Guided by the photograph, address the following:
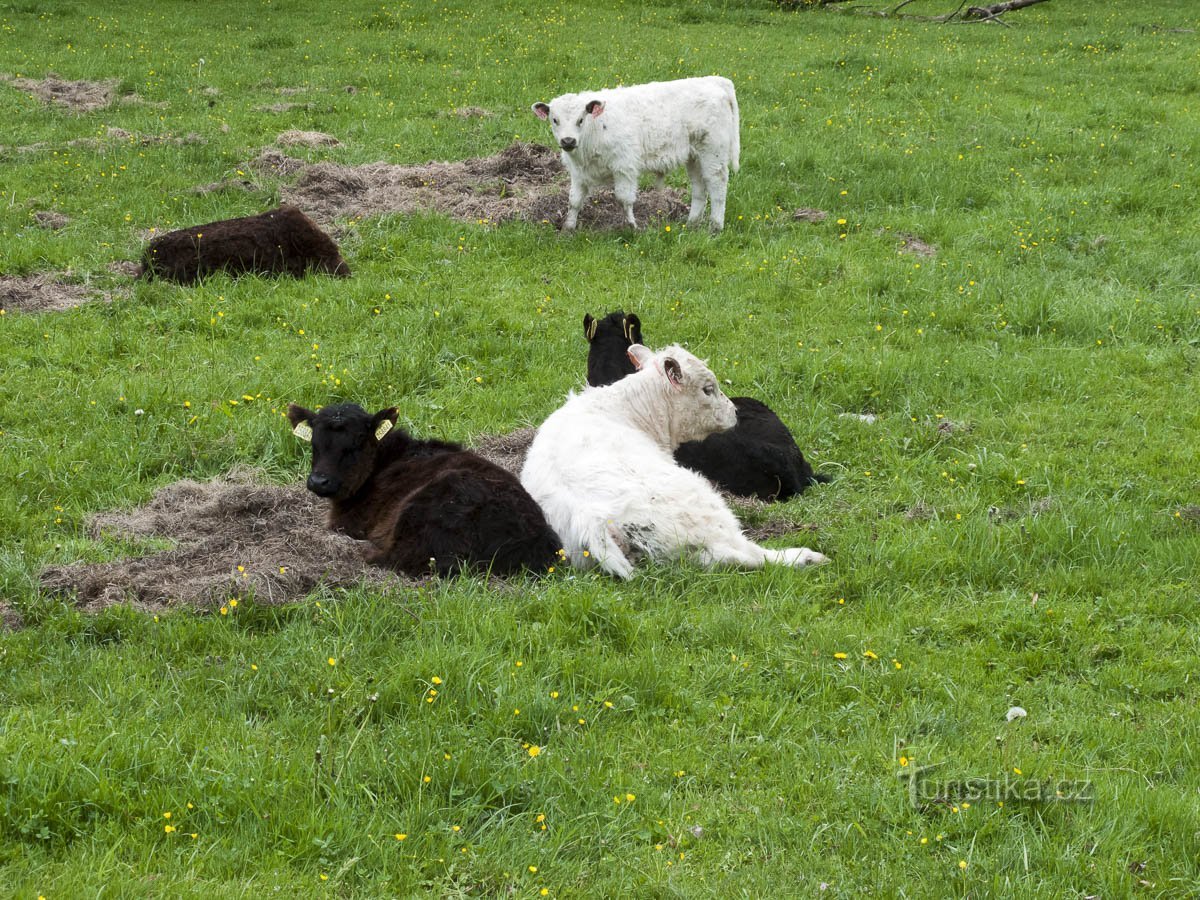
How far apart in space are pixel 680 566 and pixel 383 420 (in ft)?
7.16

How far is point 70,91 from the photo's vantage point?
2012 centimetres

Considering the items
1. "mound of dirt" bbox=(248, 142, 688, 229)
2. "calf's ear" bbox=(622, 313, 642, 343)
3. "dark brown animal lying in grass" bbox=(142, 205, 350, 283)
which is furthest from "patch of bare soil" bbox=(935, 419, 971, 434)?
"dark brown animal lying in grass" bbox=(142, 205, 350, 283)

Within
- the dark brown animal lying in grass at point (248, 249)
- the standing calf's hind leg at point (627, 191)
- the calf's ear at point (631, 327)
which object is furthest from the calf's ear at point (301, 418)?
the standing calf's hind leg at point (627, 191)

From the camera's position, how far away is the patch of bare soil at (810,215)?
14.7 meters

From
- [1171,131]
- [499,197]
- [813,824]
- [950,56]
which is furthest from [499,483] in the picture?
[950,56]

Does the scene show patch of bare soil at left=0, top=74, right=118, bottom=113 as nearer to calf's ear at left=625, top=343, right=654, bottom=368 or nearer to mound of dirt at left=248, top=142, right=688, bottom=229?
mound of dirt at left=248, top=142, right=688, bottom=229

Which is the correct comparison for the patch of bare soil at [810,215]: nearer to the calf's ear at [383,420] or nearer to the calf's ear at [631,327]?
the calf's ear at [631,327]

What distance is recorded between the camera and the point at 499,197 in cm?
1523

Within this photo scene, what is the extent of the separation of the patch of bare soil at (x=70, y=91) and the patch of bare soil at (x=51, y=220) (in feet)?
19.5

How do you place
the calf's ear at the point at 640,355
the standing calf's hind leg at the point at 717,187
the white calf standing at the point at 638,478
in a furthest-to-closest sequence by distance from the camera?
the standing calf's hind leg at the point at 717,187 < the calf's ear at the point at 640,355 < the white calf standing at the point at 638,478

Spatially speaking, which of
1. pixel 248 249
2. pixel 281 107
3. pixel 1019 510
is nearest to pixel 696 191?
pixel 248 249

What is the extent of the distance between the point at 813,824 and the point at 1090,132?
636 inches

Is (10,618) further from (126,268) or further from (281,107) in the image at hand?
(281,107)

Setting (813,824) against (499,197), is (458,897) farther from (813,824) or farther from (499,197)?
(499,197)
